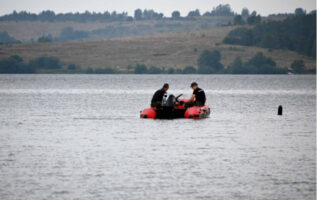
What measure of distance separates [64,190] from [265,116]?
101 feet

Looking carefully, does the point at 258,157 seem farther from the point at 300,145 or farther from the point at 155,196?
the point at 155,196

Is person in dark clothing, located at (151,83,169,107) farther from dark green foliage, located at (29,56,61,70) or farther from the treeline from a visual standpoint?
dark green foliage, located at (29,56,61,70)

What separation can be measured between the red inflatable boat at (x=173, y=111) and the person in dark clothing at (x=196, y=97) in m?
0.27

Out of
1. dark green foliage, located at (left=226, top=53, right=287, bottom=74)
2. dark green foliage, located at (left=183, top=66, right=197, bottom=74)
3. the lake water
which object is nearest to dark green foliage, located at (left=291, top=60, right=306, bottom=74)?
dark green foliage, located at (left=226, top=53, right=287, bottom=74)

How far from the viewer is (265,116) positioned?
49.9m

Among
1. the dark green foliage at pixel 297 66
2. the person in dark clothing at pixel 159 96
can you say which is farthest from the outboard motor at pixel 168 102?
the dark green foliage at pixel 297 66

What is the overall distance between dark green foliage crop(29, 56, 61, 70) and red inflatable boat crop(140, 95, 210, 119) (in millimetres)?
156493

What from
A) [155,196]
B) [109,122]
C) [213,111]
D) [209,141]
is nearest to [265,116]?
[213,111]

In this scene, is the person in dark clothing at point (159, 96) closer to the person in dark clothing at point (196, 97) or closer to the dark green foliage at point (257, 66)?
the person in dark clothing at point (196, 97)

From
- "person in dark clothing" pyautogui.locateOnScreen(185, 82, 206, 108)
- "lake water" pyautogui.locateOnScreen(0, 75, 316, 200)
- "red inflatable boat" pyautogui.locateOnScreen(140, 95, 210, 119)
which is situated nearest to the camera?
"lake water" pyautogui.locateOnScreen(0, 75, 316, 200)

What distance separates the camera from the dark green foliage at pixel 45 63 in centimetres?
19462

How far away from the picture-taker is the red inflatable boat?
3956 cm

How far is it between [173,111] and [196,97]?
1.62 m

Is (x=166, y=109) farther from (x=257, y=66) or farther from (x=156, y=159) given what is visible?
(x=257, y=66)
